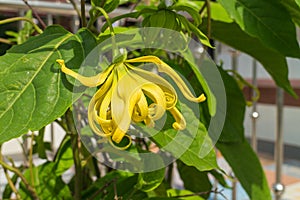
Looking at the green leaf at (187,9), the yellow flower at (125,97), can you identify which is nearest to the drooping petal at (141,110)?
the yellow flower at (125,97)

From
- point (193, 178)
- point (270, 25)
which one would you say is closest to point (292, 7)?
point (270, 25)

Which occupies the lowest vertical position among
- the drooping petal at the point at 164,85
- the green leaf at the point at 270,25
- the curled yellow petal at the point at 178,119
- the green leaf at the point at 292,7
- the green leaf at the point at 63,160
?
the green leaf at the point at 63,160

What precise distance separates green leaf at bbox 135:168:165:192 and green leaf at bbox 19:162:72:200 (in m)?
0.13

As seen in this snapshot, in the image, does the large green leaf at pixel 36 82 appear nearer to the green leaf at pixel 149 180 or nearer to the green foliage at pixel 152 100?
the green foliage at pixel 152 100

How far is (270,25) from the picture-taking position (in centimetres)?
40

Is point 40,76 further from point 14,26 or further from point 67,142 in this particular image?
point 14,26

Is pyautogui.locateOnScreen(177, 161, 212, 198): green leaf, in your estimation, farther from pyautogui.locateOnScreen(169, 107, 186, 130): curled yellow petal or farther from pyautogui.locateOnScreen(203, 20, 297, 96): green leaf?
pyautogui.locateOnScreen(169, 107, 186, 130): curled yellow petal

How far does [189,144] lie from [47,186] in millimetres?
221

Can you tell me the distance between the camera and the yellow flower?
0.88 feet

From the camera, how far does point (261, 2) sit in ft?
1.33

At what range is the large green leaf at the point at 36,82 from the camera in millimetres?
298

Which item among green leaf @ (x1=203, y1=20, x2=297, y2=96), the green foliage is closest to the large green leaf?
the green foliage

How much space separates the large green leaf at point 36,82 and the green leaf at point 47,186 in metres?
0.21

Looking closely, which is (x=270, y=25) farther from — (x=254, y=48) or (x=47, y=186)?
(x=47, y=186)
